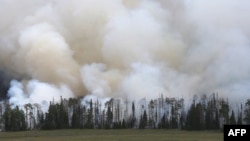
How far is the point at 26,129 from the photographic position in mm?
176750

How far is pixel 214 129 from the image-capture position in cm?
15838

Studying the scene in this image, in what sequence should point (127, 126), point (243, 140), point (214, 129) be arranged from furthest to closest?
point (127, 126) < point (214, 129) < point (243, 140)

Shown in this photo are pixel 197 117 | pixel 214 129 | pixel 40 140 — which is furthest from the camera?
pixel 197 117

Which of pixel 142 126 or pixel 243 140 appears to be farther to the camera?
pixel 142 126

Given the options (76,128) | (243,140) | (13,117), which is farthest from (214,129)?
(243,140)

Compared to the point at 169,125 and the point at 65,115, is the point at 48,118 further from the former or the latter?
the point at 169,125

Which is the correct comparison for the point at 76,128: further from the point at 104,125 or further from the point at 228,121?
the point at 228,121

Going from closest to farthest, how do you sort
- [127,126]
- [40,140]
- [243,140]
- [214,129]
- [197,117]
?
[243,140]
[40,140]
[214,129]
[197,117]
[127,126]

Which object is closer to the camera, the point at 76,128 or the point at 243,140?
the point at 243,140

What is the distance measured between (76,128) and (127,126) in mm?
21136

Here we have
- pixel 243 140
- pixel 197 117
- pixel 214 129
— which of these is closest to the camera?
pixel 243 140

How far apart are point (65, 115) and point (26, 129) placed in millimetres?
18203

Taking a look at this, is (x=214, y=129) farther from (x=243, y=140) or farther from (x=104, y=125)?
(x=243, y=140)

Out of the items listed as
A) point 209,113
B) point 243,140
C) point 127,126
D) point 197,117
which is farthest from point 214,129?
point 243,140
